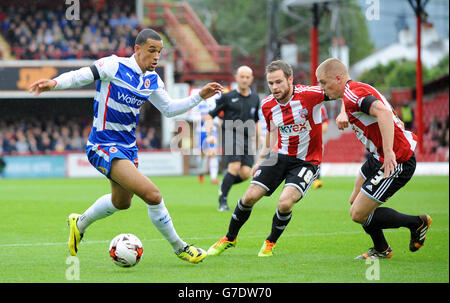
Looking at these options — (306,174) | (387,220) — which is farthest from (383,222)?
(306,174)

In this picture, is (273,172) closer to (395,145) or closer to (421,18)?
(395,145)

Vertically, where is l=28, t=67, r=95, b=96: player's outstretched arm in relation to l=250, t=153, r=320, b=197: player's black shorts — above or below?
above

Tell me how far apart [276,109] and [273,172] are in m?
0.65

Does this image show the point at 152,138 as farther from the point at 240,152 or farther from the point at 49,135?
the point at 240,152

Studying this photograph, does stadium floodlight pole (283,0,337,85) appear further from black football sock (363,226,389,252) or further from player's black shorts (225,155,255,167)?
black football sock (363,226,389,252)

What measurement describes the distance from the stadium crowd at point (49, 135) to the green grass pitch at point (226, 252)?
13762mm

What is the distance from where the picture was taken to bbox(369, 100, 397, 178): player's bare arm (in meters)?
6.15

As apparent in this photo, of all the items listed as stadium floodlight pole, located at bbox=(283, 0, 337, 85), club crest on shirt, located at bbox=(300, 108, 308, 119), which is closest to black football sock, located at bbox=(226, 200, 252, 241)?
club crest on shirt, located at bbox=(300, 108, 308, 119)

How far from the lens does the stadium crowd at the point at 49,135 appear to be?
27.7 meters

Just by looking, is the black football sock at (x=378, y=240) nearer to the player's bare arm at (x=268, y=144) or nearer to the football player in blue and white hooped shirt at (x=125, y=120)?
the player's bare arm at (x=268, y=144)

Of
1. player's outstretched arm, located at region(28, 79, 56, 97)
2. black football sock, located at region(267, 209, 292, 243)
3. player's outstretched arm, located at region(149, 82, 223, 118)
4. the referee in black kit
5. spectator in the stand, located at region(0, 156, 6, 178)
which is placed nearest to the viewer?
player's outstretched arm, located at region(28, 79, 56, 97)

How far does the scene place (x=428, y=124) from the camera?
30047 mm

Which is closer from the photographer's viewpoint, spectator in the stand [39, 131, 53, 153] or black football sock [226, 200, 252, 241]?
black football sock [226, 200, 252, 241]

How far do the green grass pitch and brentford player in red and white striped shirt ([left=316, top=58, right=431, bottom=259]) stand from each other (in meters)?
0.35
